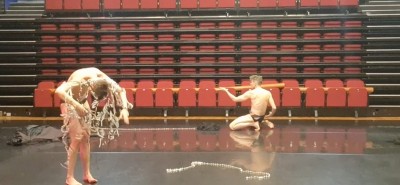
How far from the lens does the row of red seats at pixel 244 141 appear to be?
26.2ft

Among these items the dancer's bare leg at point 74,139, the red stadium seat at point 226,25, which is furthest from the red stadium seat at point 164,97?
the dancer's bare leg at point 74,139

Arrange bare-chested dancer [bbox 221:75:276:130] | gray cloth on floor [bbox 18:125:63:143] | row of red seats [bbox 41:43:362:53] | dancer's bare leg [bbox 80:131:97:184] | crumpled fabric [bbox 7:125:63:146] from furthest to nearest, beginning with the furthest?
row of red seats [bbox 41:43:362:53]
bare-chested dancer [bbox 221:75:276:130]
gray cloth on floor [bbox 18:125:63:143]
crumpled fabric [bbox 7:125:63:146]
dancer's bare leg [bbox 80:131:97:184]

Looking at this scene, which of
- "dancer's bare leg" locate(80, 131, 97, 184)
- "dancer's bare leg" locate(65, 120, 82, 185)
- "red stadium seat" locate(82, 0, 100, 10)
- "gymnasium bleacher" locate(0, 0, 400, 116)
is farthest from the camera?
"red stadium seat" locate(82, 0, 100, 10)

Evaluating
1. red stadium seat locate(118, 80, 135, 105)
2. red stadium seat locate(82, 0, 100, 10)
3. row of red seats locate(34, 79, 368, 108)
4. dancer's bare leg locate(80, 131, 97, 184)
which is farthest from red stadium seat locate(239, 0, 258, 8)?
dancer's bare leg locate(80, 131, 97, 184)

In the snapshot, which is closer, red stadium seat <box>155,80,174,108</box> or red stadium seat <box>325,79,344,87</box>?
red stadium seat <box>155,80,174,108</box>

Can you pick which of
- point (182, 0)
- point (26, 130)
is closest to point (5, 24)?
point (182, 0)

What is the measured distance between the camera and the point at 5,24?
15.0 metres

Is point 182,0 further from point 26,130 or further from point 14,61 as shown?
point 26,130

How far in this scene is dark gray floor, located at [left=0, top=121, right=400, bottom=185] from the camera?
6031 mm

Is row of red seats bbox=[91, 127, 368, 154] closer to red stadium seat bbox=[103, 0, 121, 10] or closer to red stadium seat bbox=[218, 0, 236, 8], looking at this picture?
red stadium seat bbox=[218, 0, 236, 8]

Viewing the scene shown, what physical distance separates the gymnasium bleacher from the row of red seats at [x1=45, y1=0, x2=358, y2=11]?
0.04m

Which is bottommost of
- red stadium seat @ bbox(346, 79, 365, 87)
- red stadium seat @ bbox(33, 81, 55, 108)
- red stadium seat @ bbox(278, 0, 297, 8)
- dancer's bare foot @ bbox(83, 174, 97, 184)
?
dancer's bare foot @ bbox(83, 174, 97, 184)

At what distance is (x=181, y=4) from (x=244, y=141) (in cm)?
777

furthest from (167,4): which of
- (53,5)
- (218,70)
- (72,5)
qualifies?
(53,5)
